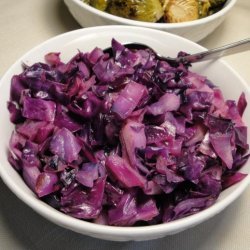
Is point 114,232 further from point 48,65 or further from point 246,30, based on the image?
point 246,30

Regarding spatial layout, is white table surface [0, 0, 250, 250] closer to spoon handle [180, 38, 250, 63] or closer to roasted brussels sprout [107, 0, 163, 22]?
spoon handle [180, 38, 250, 63]

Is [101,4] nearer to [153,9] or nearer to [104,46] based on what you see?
[153,9]

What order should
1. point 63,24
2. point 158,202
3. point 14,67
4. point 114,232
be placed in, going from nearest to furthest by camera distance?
point 114,232 < point 158,202 < point 14,67 < point 63,24

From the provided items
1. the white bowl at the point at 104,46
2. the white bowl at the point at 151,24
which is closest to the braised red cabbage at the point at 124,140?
the white bowl at the point at 104,46

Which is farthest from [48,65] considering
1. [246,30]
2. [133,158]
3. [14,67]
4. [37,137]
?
[246,30]

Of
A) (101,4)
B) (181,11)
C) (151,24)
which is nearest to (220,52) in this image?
(151,24)

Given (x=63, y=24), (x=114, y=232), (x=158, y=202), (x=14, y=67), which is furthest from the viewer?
(x=63, y=24)

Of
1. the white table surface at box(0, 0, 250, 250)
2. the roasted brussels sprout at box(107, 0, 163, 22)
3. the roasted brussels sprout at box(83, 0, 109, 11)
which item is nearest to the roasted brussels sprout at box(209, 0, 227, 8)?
the roasted brussels sprout at box(107, 0, 163, 22)
